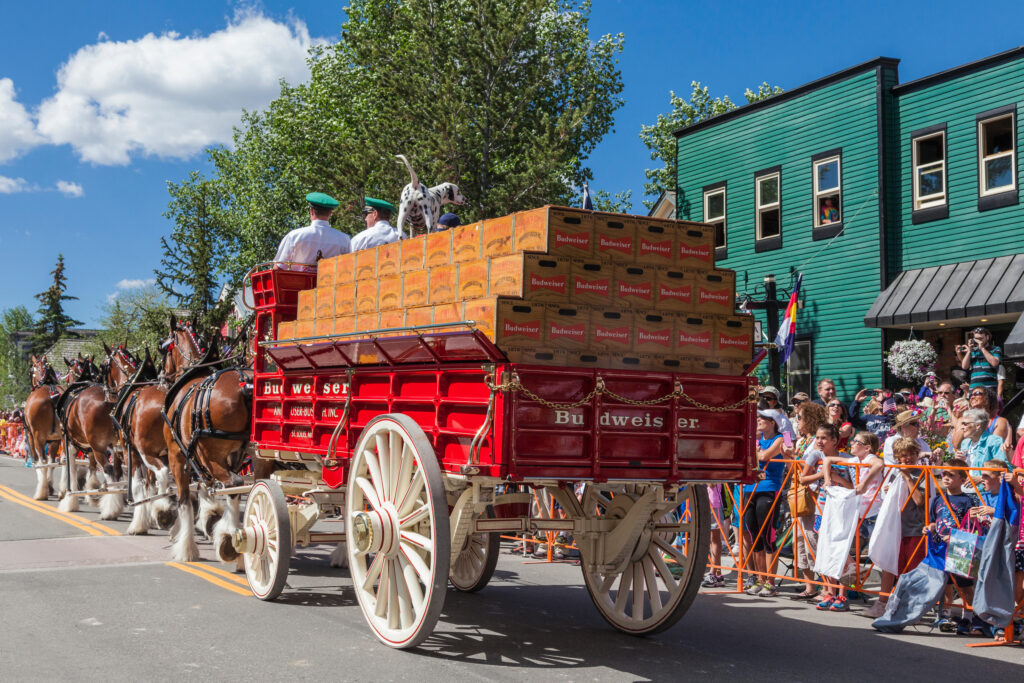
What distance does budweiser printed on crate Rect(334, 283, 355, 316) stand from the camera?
25.7 ft

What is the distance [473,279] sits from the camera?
655 cm

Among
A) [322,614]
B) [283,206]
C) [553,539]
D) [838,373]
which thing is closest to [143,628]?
[322,614]

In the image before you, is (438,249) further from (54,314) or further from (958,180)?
(54,314)

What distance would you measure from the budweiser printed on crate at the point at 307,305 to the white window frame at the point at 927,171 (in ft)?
46.4

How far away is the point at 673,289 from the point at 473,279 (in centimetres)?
129

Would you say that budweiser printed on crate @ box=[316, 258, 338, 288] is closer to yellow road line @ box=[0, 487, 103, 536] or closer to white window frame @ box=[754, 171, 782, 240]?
yellow road line @ box=[0, 487, 103, 536]

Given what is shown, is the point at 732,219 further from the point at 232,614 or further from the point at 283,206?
the point at 283,206

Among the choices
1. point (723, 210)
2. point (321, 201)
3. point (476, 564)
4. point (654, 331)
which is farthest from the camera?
point (723, 210)

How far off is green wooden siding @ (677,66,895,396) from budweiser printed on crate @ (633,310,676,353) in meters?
14.1

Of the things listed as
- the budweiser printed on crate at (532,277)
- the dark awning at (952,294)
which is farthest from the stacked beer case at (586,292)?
the dark awning at (952,294)

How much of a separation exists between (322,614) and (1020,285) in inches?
516

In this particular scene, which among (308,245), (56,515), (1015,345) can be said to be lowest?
(56,515)

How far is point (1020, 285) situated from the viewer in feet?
53.6

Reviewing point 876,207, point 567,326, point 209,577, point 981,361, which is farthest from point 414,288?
point 876,207
